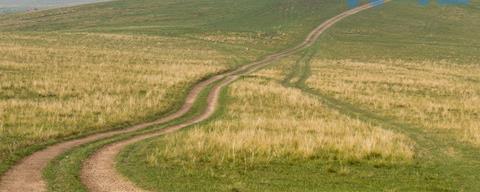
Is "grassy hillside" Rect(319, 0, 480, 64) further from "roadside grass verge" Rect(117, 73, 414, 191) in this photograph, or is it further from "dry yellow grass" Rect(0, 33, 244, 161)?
"roadside grass verge" Rect(117, 73, 414, 191)

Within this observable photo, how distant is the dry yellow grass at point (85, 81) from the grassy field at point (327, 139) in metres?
4.06

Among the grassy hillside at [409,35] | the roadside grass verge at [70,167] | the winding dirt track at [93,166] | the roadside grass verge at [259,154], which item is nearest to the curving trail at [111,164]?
the winding dirt track at [93,166]

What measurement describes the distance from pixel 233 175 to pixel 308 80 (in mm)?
31333

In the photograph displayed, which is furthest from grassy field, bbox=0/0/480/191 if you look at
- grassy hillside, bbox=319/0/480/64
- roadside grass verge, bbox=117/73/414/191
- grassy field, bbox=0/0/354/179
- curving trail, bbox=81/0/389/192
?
grassy hillside, bbox=319/0/480/64

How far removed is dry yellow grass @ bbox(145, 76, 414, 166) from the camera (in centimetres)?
2123

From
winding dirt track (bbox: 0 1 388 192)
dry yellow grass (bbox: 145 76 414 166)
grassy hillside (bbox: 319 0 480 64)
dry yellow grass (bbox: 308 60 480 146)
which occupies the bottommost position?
grassy hillside (bbox: 319 0 480 64)

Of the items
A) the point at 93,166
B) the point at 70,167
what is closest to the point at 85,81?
the point at 93,166

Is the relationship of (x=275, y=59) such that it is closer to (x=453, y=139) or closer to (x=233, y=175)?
(x=453, y=139)

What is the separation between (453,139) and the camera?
26516 millimetres

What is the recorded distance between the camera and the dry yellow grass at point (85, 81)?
25.6 m

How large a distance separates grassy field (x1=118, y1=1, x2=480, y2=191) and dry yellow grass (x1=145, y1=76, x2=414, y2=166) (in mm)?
44

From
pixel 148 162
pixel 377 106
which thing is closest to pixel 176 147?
pixel 148 162

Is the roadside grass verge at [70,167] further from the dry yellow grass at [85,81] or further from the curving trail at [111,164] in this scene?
the dry yellow grass at [85,81]

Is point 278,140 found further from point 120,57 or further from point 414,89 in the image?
point 120,57
